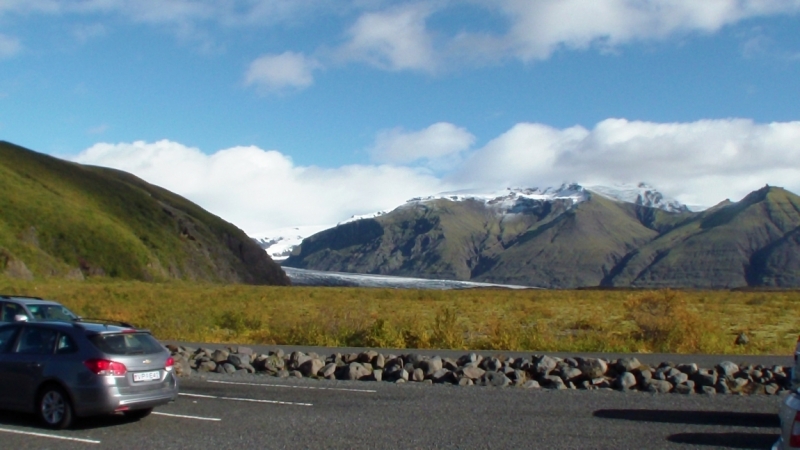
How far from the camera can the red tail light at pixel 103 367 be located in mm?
10414

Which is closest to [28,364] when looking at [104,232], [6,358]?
[6,358]

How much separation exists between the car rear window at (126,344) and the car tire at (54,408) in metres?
0.77

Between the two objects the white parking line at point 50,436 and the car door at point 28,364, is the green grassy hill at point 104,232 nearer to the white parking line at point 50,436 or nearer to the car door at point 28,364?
the car door at point 28,364

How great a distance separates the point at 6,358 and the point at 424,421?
5903 mm

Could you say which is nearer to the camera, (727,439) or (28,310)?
(727,439)

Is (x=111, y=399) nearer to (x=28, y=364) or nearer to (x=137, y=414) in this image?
(x=137, y=414)

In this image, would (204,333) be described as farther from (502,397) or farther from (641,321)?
(502,397)

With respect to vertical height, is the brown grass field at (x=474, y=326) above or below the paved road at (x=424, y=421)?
above

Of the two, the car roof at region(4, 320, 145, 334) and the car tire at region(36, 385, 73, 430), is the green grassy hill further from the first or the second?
the car tire at region(36, 385, 73, 430)

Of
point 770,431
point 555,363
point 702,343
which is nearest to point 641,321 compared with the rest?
point 702,343

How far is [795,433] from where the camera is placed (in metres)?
5.21

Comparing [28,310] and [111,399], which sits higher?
[28,310]

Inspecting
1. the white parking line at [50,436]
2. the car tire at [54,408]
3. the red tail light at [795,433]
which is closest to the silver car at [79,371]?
the car tire at [54,408]

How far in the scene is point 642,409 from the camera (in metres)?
12.5
